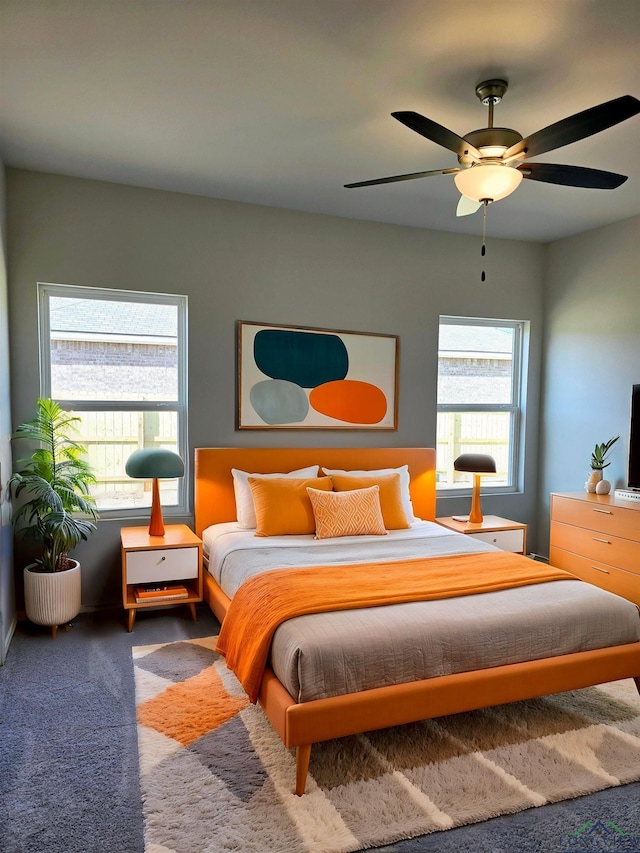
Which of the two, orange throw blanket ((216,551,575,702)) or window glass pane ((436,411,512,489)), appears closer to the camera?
orange throw blanket ((216,551,575,702))

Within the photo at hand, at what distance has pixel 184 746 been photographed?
2398 millimetres

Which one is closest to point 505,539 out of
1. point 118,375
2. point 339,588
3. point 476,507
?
point 476,507

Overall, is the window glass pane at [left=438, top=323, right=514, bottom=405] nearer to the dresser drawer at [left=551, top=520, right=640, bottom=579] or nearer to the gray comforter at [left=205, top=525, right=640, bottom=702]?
the dresser drawer at [left=551, top=520, right=640, bottom=579]

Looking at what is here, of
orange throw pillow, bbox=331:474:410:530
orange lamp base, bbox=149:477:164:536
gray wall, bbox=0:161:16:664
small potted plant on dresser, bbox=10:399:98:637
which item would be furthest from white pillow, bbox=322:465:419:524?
gray wall, bbox=0:161:16:664

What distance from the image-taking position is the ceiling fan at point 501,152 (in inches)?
87.3

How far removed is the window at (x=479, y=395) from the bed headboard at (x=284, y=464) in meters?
0.41

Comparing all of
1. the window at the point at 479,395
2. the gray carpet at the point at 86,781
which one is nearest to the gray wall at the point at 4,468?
the gray carpet at the point at 86,781

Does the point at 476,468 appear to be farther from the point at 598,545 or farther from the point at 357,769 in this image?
the point at 357,769

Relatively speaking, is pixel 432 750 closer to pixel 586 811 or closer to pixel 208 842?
pixel 586 811

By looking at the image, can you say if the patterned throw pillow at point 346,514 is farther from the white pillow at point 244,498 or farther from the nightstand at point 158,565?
the nightstand at point 158,565

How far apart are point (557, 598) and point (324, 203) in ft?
9.98

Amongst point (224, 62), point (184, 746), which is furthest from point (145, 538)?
point (224, 62)

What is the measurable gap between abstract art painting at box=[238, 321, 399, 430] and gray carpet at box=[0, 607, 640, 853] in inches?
78.3

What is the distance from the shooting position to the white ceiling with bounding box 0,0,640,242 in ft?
7.11
